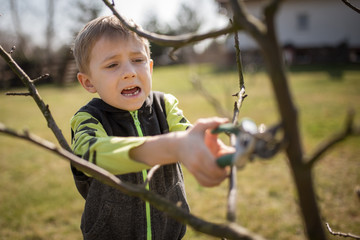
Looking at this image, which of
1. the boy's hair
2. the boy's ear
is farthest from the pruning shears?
the boy's ear

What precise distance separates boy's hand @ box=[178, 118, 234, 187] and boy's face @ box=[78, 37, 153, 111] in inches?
28.4

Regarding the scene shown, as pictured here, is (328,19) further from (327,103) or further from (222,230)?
(222,230)

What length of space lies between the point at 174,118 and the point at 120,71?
470mm

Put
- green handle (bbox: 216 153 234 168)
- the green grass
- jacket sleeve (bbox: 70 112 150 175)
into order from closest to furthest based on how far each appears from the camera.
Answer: green handle (bbox: 216 153 234 168) → jacket sleeve (bbox: 70 112 150 175) → the green grass

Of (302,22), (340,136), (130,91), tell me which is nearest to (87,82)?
(130,91)

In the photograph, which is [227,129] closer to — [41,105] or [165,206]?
[165,206]

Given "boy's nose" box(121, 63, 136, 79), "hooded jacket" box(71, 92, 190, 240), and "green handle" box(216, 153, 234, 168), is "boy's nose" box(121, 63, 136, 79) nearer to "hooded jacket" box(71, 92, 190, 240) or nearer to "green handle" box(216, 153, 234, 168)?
"hooded jacket" box(71, 92, 190, 240)

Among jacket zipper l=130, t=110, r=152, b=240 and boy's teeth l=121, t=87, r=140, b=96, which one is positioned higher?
boy's teeth l=121, t=87, r=140, b=96

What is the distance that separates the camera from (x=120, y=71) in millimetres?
1439

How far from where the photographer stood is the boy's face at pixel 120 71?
1.45 metres

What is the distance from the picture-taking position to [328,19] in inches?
813

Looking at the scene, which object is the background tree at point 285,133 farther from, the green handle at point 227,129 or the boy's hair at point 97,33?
the boy's hair at point 97,33

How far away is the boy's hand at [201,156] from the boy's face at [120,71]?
720 millimetres

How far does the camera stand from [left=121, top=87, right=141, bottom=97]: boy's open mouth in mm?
1515
